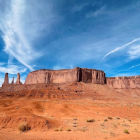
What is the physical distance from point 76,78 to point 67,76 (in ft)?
41.2

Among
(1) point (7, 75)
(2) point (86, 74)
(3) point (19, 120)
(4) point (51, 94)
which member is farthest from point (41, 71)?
(3) point (19, 120)

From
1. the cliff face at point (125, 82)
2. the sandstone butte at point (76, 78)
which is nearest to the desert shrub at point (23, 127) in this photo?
the sandstone butte at point (76, 78)

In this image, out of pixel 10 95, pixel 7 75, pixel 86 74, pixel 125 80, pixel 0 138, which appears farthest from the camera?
pixel 125 80

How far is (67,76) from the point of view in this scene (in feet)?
297

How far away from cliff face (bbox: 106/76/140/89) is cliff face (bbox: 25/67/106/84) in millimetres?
26754

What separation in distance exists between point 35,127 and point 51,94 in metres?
43.8

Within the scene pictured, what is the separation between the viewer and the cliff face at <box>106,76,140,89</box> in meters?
103

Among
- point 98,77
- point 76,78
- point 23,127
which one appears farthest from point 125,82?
point 23,127

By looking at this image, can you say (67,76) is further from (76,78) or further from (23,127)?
(23,127)

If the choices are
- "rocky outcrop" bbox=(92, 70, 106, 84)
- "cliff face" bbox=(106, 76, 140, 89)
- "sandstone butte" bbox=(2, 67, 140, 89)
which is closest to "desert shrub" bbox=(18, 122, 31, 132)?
"sandstone butte" bbox=(2, 67, 140, 89)

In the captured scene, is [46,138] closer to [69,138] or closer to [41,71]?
[69,138]

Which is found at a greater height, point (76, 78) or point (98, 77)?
point (98, 77)

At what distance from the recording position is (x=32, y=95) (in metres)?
50.1

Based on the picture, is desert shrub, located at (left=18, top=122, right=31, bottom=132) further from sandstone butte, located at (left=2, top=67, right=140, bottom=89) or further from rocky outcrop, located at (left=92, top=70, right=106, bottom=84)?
rocky outcrop, located at (left=92, top=70, right=106, bottom=84)
